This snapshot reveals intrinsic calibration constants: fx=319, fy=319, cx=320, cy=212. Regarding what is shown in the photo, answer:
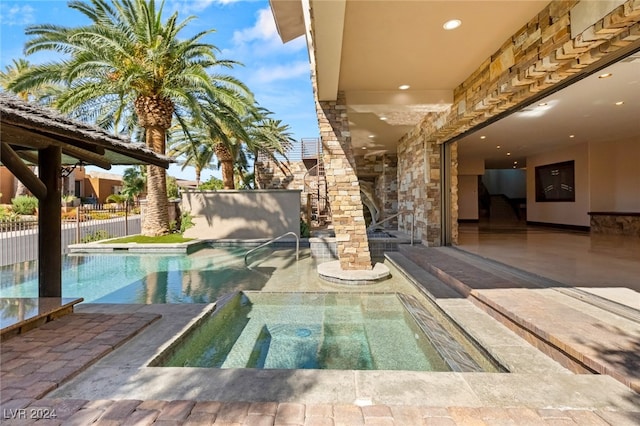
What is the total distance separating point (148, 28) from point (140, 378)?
990cm

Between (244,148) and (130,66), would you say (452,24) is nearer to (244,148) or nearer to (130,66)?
(130,66)

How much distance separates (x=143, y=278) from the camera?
6488 millimetres

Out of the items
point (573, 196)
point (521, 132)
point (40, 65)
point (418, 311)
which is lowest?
point (418, 311)

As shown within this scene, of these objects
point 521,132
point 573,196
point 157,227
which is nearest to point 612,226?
point 573,196

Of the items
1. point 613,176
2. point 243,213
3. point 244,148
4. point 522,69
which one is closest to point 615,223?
point 613,176

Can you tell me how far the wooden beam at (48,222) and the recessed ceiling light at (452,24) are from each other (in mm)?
5018

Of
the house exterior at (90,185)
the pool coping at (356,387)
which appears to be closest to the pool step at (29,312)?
the pool coping at (356,387)

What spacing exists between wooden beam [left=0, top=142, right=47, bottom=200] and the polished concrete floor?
6.67m

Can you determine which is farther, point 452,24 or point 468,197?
point 468,197

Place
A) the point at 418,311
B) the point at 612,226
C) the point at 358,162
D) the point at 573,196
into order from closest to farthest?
1. the point at 418,311
2. the point at 612,226
3. the point at 573,196
4. the point at 358,162

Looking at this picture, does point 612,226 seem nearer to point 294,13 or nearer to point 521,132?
point 521,132

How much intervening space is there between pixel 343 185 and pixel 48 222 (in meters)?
4.53

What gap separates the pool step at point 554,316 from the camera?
7.92 feet

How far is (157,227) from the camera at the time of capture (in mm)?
11336
